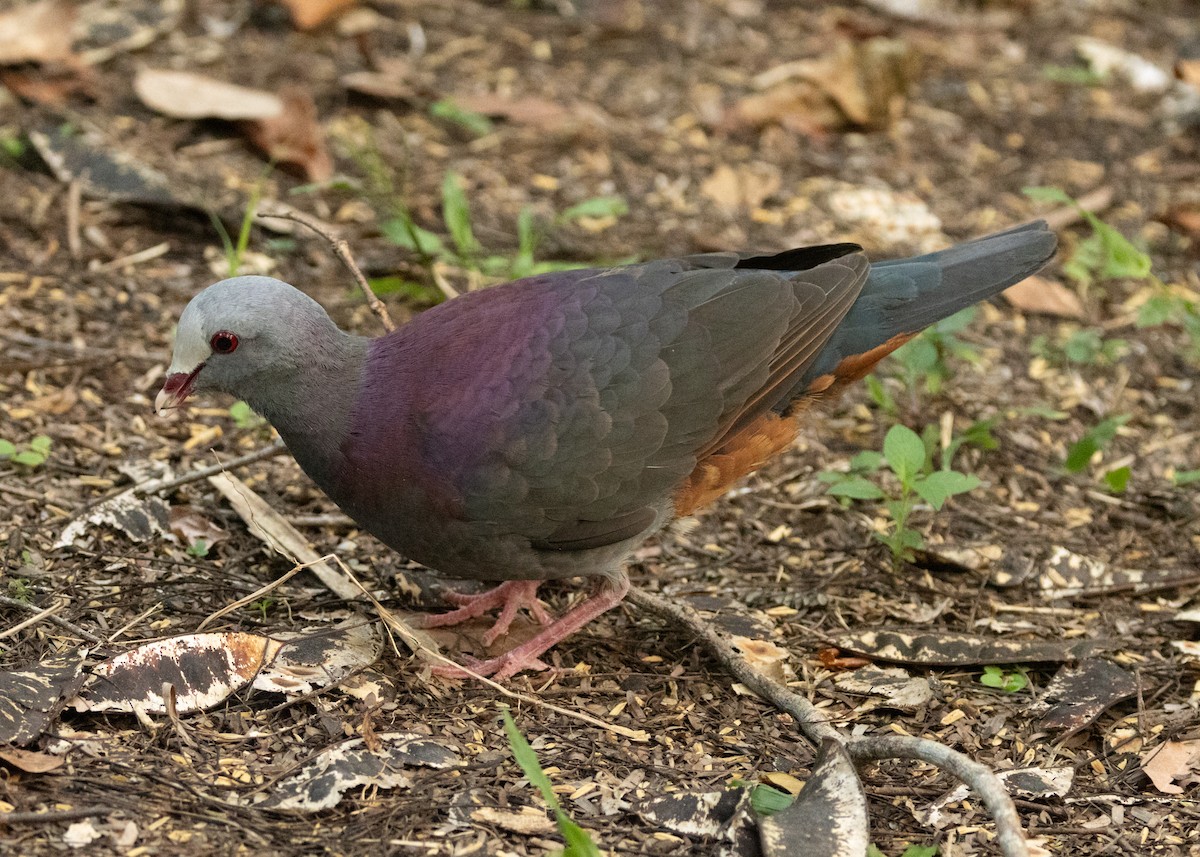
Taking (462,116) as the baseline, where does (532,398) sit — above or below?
above

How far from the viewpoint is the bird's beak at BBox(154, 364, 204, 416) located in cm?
378

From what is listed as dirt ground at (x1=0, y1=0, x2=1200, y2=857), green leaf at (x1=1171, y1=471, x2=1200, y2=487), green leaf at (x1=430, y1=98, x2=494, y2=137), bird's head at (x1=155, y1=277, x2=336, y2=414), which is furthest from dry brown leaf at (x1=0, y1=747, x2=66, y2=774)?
green leaf at (x1=430, y1=98, x2=494, y2=137)

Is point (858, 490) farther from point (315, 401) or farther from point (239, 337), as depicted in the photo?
point (239, 337)

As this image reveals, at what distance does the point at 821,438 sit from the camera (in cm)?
536

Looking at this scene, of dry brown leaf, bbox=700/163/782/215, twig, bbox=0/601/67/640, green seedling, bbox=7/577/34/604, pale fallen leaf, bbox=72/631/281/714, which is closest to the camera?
pale fallen leaf, bbox=72/631/281/714

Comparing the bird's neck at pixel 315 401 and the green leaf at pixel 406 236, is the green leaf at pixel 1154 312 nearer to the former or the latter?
the green leaf at pixel 406 236

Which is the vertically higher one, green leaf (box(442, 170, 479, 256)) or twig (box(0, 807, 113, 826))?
green leaf (box(442, 170, 479, 256))

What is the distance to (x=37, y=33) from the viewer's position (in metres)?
6.49

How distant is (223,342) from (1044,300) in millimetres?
4019

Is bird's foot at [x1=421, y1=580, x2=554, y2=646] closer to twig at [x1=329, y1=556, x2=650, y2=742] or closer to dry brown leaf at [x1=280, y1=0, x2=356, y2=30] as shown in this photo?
twig at [x1=329, y1=556, x2=650, y2=742]

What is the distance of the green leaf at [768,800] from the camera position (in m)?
3.31

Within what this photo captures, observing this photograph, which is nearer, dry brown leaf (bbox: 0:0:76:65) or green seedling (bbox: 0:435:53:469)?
green seedling (bbox: 0:435:53:469)

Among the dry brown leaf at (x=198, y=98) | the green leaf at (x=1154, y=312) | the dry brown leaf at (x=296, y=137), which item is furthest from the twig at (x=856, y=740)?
the dry brown leaf at (x=198, y=98)

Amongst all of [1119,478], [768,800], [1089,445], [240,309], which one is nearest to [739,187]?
[1089,445]
